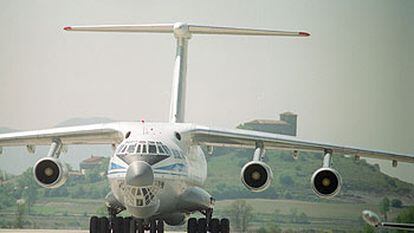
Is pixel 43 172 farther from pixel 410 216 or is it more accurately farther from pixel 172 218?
pixel 410 216

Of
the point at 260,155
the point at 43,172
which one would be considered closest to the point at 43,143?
the point at 43,172

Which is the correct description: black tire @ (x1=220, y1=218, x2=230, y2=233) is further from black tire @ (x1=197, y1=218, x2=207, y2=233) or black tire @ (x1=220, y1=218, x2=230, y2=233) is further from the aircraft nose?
the aircraft nose

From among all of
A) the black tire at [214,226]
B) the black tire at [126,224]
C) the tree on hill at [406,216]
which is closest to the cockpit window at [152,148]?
the black tire at [126,224]

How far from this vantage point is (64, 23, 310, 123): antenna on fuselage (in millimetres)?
14625

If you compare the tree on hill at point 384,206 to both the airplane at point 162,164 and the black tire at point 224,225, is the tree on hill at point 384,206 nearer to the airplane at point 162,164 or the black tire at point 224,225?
the airplane at point 162,164

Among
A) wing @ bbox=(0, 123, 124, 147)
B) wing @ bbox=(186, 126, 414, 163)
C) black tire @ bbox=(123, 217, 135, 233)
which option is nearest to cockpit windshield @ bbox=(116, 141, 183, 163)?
wing @ bbox=(0, 123, 124, 147)

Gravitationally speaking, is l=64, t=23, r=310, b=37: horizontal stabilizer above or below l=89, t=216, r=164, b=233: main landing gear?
above

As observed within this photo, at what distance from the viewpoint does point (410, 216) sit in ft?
53.0

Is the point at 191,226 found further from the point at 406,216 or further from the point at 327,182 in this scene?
the point at 406,216

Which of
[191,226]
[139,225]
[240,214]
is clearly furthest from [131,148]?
[240,214]

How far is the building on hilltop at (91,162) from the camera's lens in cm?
2170

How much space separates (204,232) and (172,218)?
546mm

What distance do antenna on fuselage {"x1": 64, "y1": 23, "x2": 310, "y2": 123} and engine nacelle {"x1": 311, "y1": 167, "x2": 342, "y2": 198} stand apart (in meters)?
2.39

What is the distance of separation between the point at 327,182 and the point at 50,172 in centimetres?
400
